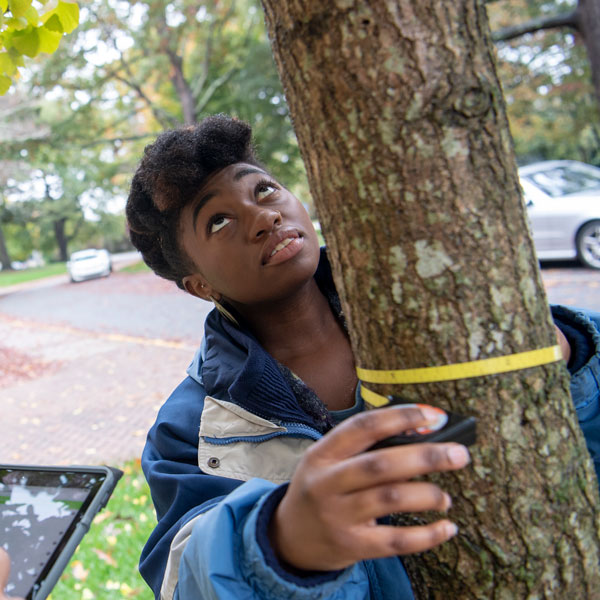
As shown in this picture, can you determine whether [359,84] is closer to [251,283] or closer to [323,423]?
[251,283]

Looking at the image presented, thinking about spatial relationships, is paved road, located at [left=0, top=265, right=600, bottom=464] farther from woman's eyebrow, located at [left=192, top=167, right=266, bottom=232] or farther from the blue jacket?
the blue jacket

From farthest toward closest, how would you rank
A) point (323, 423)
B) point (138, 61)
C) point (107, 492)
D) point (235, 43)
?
point (235, 43)
point (138, 61)
point (107, 492)
point (323, 423)

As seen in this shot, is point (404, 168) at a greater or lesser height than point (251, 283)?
greater

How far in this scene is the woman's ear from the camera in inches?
79.6

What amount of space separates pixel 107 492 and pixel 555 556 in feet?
4.91

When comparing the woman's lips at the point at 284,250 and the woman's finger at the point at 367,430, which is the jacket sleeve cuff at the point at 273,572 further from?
the woman's lips at the point at 284,250

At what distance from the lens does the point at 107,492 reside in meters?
2.02

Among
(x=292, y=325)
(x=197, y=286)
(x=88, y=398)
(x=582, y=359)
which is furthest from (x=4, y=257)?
(x=582, y=359)

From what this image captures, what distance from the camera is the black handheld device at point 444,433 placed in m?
0.90

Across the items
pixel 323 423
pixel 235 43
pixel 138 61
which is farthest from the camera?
pixel 235 43

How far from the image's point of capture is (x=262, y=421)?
5.07ft

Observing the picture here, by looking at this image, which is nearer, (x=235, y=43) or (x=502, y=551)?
(x=502, y=551)

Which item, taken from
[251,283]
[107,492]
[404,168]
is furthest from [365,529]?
[107,492]

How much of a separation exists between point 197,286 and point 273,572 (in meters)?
1.25
